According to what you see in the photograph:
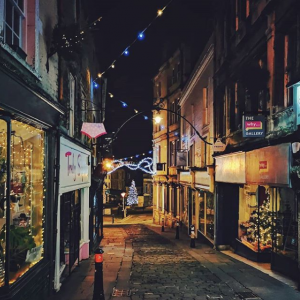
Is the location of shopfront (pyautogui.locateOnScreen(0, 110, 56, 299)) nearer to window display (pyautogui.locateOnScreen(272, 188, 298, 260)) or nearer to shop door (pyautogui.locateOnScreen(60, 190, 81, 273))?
shop door (pyautogui.locateOnScreen(60, 190, 81, 273))

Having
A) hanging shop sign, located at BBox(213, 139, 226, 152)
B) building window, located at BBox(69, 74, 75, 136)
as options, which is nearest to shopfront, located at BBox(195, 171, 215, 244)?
hanging shop sign, located at BBox(213, 139, 226, 152)

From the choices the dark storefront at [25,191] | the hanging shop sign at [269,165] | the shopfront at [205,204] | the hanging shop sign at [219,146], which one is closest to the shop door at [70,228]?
the dark storefront at [25,191]

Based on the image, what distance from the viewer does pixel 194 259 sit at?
14422 millimetres

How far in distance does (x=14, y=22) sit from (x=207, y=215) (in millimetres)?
15732

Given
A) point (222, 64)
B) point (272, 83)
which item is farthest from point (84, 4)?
point (272, 83)

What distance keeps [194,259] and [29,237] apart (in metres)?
8.49

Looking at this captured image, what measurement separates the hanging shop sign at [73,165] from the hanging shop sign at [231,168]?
5.86m

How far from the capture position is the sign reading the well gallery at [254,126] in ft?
39.7

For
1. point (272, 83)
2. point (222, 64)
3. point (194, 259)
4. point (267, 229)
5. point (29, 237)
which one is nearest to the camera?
point (29, 237)

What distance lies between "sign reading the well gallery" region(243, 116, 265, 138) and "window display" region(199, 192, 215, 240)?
7.60m

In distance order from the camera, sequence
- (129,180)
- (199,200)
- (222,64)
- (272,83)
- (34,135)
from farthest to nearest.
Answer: (129,180)
(199,200)
(222,64)
(272,83)
(34,135)

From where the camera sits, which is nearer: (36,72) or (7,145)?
(7,145)

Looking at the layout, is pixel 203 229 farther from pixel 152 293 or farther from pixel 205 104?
pixel 152 293

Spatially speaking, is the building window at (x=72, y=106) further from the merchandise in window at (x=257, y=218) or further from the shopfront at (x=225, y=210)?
the shopfront at (x=225, y=210)
